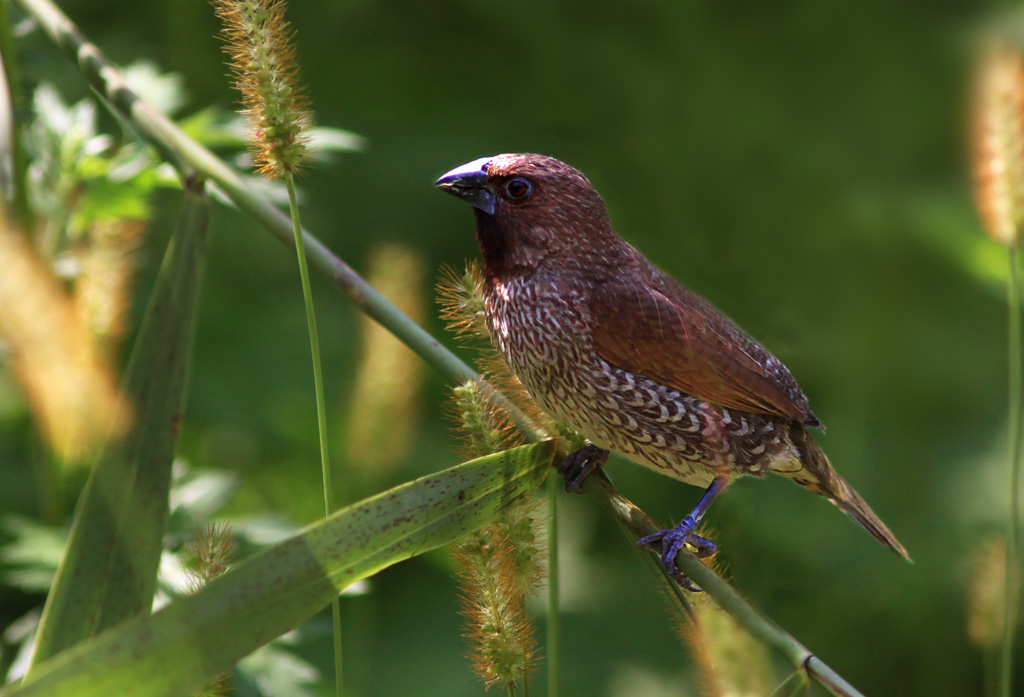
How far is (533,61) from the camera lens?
458 cm

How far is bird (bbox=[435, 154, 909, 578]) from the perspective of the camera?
81.5 inches

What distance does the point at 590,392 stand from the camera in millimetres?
2053

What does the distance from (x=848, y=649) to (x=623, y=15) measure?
2.73m

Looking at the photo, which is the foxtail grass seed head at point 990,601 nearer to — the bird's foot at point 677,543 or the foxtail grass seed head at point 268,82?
the bird's foot at point 677,543

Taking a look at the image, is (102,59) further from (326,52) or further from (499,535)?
(326,52)

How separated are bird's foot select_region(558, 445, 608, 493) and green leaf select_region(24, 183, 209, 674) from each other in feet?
2.58

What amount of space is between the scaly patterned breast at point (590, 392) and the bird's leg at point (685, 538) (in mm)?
64

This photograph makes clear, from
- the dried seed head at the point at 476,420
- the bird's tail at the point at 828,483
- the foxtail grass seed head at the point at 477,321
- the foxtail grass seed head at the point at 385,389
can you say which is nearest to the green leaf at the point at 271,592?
the dried seed head at the point at 476,420

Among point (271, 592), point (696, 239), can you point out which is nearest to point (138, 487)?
point (271, 592)

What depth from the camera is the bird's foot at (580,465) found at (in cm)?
204

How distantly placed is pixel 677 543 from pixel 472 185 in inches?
33.0

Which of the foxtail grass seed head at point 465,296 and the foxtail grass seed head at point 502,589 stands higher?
the foxtail grass seed head at point 465,296

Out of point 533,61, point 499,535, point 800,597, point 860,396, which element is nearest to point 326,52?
point 533,61

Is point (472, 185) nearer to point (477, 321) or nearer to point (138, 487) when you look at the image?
point (477, 321)
